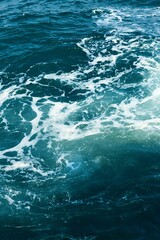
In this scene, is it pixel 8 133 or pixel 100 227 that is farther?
pixel 8 133

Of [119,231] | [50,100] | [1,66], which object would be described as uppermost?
[1,66]

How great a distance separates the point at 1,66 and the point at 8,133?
7.54m

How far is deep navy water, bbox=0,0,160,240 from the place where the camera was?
38.0 feet

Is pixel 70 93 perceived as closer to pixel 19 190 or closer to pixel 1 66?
pixel 1 66

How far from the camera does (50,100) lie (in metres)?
18.7

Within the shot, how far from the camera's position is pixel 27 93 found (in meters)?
19.4

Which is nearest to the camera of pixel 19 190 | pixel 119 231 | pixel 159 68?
pixel 119 231

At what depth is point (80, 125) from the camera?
16422 mm

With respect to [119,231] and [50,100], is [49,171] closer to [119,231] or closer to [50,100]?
[119,231]

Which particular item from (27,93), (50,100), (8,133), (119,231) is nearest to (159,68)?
(50,100)

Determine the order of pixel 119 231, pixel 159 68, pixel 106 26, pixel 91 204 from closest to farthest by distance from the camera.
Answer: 1. pixel 119 231
2. pixel 91 204
3. pixel 159 68
4. pixel 106 26

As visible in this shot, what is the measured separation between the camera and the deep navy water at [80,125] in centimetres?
1159

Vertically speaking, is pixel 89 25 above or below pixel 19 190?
above

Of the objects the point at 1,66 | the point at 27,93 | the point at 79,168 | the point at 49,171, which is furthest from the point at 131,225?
the point at 1,66
